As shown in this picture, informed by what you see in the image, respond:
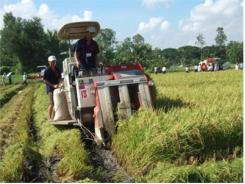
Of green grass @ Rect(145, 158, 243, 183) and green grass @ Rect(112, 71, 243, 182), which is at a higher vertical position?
green grass @ Rect(112, 71, 243, 182)

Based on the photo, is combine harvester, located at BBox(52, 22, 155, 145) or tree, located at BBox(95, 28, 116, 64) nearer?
combine harvester, located at BBox(52, 22, 155, 145)

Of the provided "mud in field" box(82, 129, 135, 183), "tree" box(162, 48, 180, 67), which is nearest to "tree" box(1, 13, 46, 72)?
"mud in field" box(82, 129, 135, 183)

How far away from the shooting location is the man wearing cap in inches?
412

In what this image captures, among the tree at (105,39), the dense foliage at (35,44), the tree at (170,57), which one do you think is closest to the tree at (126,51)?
the dense foliage at (35,44)

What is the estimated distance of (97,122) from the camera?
363 inches

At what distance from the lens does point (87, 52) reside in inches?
415

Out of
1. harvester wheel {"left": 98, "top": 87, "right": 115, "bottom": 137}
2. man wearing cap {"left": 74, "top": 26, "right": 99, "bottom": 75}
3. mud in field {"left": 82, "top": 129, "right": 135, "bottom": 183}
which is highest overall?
man wearing cap {"left": 74, "top": 26, "right": 99, "bottom": 75}

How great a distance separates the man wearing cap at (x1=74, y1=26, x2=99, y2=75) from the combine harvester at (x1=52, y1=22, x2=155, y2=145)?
343 mm

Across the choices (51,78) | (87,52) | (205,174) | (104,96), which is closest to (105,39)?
(51,78)

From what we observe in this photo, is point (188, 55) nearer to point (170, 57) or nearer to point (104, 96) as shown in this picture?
point (170, 57)

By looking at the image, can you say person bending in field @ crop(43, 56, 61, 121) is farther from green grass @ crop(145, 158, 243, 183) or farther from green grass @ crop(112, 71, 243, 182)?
green grass @ crop(145, 158, 243, 183)

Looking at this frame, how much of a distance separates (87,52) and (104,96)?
1567 mm

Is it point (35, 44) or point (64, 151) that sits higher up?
point (35, 44)

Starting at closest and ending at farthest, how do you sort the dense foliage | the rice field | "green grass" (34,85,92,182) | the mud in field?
the rice field < the mud in field < "green grass" (34,85,92,182) < the dense foliage
